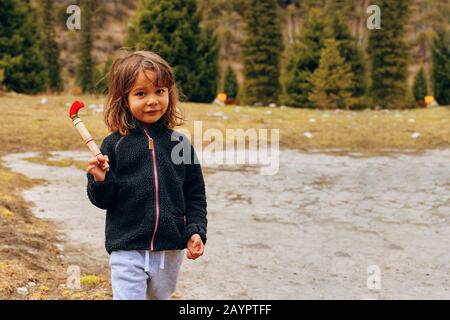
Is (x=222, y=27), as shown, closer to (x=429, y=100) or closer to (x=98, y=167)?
(x=429, y=100)

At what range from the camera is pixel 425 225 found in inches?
256

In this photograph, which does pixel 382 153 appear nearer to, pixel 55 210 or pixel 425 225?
pixel 425 225

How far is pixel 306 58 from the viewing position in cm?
2456

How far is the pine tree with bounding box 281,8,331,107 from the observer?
24.5 m

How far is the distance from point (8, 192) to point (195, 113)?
33.9ft

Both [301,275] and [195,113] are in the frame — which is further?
[195,113]

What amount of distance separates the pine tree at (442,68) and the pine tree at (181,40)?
1069 centimetres

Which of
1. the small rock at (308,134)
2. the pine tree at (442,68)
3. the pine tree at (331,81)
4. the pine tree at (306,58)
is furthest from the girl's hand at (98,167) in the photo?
the pine tree at (442,68)

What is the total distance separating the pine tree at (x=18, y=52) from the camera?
2211 centimetres

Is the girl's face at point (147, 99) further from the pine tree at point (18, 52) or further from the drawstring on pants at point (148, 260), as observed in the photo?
the pine tree at point (18, 52)

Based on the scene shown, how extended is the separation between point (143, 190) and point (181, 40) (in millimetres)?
20985

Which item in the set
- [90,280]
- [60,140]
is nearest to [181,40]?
[60,140]
